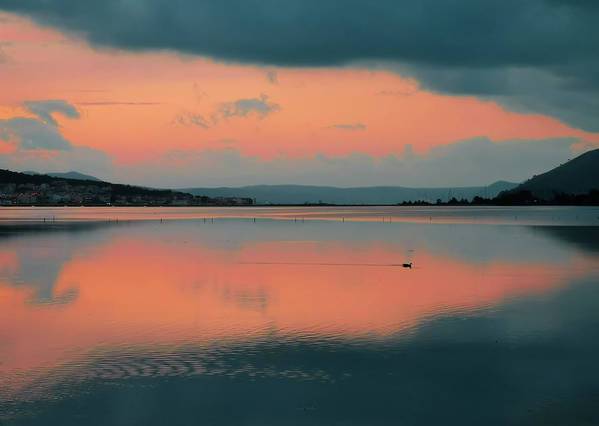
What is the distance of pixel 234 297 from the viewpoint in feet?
119

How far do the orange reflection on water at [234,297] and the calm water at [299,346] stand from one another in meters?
0.13

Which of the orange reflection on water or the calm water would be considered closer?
the calm water

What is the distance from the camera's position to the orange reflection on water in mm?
25564

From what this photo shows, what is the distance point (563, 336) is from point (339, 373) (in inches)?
433

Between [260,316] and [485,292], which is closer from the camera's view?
[260,316]

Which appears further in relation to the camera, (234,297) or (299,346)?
(234,297)

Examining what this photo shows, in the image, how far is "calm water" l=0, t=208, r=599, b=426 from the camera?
16.7 meters

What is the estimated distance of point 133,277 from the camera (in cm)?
4606

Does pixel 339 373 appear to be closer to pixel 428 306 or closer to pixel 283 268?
pixel 428 306

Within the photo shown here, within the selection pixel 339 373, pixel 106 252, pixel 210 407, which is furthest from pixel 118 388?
pixel 106 252

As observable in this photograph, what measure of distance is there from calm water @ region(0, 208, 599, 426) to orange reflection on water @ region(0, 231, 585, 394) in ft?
0.44

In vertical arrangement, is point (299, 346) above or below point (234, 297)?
above

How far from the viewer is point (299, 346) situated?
77.4 ft

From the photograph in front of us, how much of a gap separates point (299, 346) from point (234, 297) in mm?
13045
